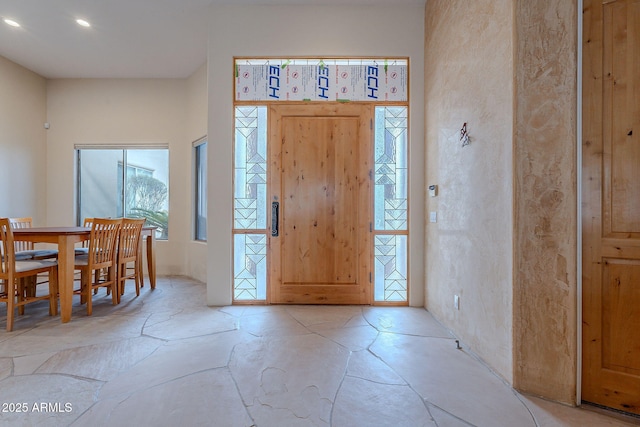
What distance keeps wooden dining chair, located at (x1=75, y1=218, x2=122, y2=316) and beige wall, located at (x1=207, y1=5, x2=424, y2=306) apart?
1144 millimetres

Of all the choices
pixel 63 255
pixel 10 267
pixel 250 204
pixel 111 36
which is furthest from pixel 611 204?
pixel 111 36

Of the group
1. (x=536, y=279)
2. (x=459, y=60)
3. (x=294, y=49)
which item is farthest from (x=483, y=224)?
(x=294, y=49)

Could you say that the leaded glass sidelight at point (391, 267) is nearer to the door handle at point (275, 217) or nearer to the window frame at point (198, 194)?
the door handle at point (275, 217)

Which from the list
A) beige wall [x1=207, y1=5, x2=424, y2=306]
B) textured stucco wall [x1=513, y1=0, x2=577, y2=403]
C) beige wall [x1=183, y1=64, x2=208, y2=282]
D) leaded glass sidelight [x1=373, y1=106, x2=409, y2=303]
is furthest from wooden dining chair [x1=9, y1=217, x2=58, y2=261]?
textured stucco wall [x1=513, y1=0, x2=577, y2=403]

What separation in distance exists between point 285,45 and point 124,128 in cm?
336

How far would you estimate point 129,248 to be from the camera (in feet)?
12.2

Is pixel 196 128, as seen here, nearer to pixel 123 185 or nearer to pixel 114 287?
pixel 123 185

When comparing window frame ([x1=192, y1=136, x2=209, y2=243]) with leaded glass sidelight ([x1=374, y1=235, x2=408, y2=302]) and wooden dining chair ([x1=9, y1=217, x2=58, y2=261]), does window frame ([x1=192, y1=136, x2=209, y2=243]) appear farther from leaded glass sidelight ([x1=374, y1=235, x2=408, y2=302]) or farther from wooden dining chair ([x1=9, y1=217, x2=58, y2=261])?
leaded glass sidelight ([x1=374, y1=235, x2=408, y2=302])

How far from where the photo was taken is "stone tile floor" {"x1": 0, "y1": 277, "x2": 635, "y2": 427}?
1.53m

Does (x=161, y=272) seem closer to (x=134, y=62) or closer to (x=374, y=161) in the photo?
(x=134, y=62)

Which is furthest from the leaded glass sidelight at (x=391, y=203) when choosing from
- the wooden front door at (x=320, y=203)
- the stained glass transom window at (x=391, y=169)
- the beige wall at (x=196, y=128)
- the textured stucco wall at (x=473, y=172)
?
the beige wall at (x=196, y=128)

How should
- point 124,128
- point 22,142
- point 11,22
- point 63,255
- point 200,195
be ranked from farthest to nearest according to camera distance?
point 124,128 < point 200,195 < point 22,142 < point 11,22 < point 63,255

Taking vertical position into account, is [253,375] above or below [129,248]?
below

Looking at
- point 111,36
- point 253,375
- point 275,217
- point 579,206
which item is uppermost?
point 111,36
